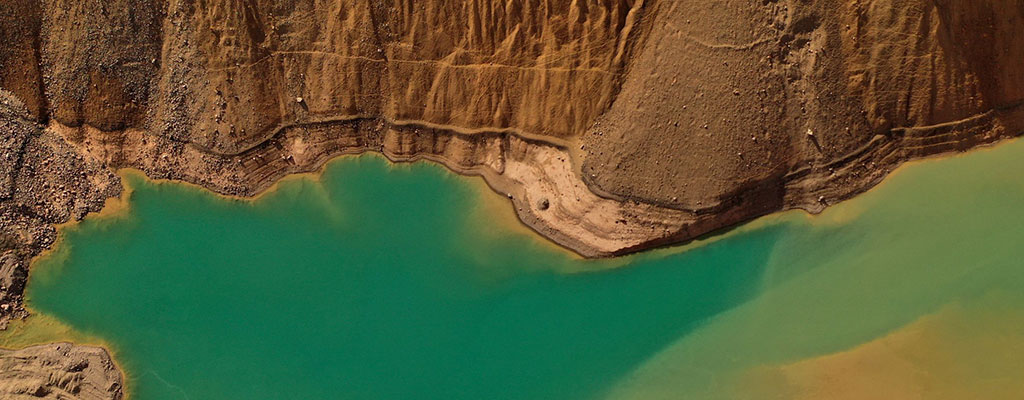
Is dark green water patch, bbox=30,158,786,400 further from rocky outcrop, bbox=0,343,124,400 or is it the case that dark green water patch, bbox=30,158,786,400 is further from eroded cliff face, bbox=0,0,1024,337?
eroded cliff face, bbox=0,0,1024,337

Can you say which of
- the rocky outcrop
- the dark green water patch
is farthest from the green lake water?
the rocky outcrop

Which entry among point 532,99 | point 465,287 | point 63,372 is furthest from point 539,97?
point 63,372

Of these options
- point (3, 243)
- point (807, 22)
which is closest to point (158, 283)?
point (3, 243)

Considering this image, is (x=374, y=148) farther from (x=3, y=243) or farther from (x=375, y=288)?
(x=3, y=243)

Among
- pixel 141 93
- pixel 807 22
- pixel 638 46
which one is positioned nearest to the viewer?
pixel 807 22

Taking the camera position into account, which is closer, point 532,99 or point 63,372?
point 532,99

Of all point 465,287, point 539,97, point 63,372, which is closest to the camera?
point 539,97

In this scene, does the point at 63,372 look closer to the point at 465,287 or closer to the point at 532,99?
the point at 465,287
